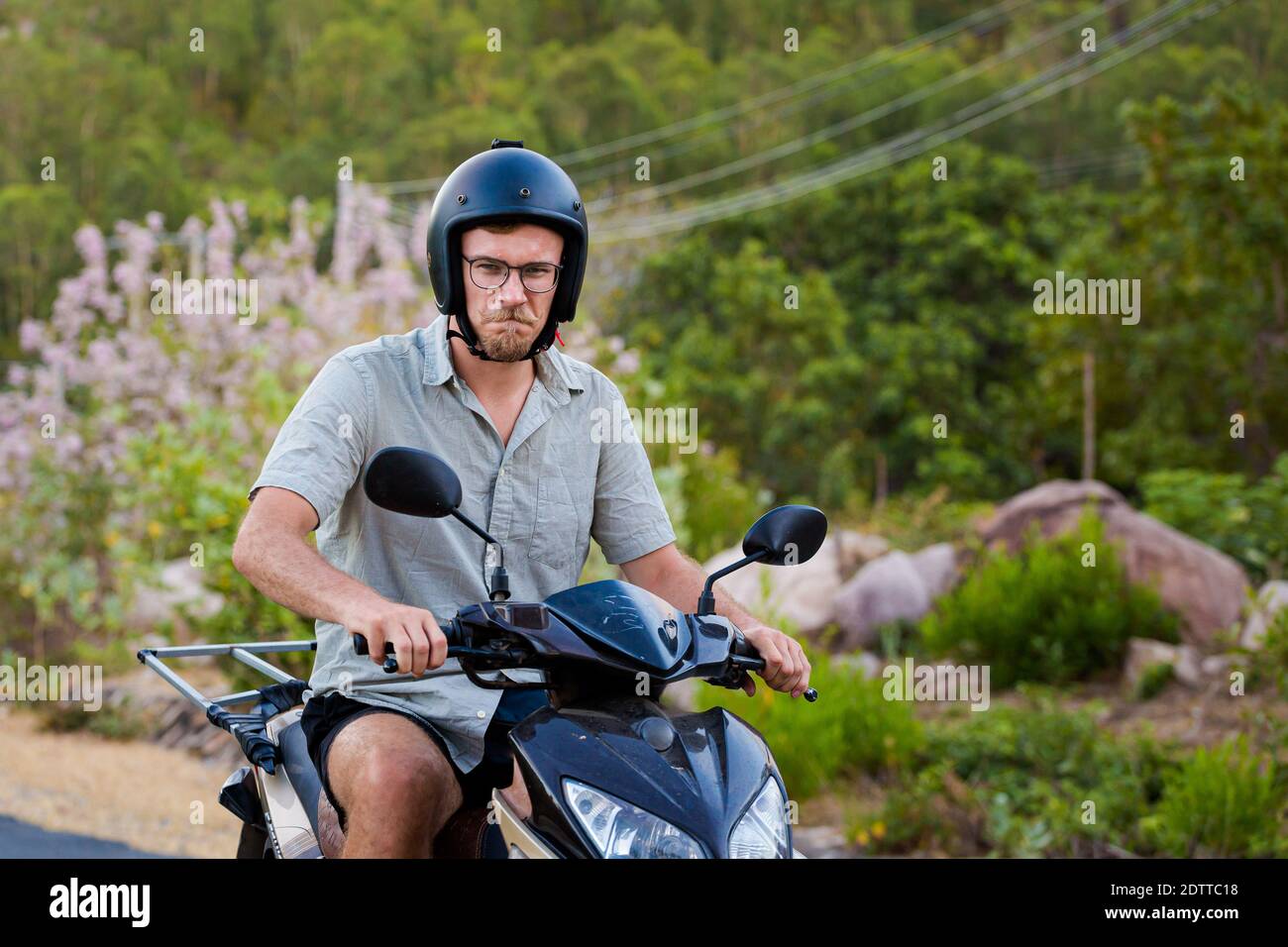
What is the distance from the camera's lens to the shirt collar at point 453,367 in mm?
2861

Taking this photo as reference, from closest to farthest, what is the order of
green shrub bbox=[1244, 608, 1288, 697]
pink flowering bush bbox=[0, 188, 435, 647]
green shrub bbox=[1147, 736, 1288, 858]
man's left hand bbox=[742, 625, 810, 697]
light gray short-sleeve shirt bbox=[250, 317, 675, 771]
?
1. man's left hand bbox=[742, 625, 810, 697]
2. light gray short-sleeve shirt bbox=[250, 317, 675, 771]
3. green shrub bbox=[1147, 736, 1288, 858]
4. green shrub bbox=[1244, 608, 1288, 697]
5. pink flowering bush bbox=[0, 188, 435, 647]

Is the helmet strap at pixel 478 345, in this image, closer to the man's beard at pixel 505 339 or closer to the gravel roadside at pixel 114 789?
the man's beard at pixel 505 339

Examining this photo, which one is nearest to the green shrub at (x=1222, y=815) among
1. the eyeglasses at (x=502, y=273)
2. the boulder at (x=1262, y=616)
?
the boulder at (x=1262, y=616)

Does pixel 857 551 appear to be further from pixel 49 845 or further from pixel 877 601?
pixel 49 845

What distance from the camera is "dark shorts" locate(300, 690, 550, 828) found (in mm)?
2521

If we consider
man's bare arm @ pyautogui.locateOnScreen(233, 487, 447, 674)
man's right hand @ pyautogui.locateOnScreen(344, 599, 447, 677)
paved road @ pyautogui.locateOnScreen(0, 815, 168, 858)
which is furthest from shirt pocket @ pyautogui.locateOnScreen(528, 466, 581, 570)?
paved road @ pyautogui.locateOnScreen(0, 815, 168, 858)

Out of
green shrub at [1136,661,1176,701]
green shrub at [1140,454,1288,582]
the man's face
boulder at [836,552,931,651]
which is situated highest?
the man's face

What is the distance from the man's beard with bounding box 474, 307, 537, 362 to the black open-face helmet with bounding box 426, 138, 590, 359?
0.06 ft

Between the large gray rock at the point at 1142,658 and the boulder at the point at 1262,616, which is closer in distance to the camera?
the boulder at the point at 1262,616

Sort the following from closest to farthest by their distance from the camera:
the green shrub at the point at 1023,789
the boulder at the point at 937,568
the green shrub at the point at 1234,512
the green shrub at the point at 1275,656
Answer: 1. the green shrub at the point at 1023,789
2. the green shrub at the point at 1275,656
3. the green shrub at the point at 1234,512
4. the boulder at the point at 937,568

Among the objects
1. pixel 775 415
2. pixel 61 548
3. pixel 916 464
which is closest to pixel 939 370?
pixel 916 464

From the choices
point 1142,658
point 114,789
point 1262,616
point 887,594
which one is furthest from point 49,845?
point 1262,616

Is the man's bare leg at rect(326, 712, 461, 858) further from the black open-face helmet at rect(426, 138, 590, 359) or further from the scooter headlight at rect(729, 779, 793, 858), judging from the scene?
the black open-face helmet at rect(426, 138, 590, 359)
